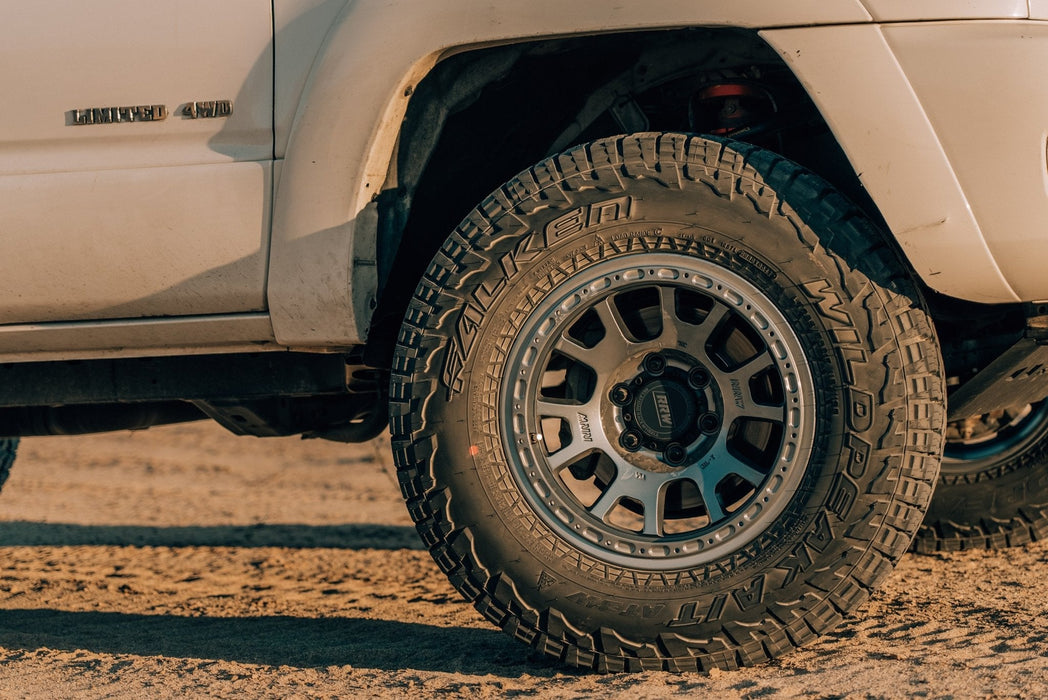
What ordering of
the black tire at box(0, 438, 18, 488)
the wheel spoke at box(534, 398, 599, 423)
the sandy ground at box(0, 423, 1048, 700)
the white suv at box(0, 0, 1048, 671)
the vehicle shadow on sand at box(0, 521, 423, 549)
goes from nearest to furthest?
the white suv at box(0, 0, 1048, 671)
the sandy ground at box(0, 423, 1048, 700)
the wheel spoke at box(534, 398, 599, 423)
the black tire at box(0, 438, 18, 488)
the vehicle shadow on sand at box(0, 521, 423, 549)

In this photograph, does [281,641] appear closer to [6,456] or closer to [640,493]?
[640,493]

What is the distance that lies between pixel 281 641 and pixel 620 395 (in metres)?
1.28

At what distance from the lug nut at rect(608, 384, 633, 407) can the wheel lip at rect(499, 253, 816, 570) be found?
0.11ft

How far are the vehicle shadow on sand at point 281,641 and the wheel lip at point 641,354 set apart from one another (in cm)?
39

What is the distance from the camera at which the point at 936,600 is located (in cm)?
324

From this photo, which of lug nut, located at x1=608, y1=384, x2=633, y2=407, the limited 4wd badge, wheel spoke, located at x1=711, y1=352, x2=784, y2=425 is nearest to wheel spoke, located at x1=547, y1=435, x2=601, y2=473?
lug nut, located at x1=608, y1=384, x2=633, y2=407

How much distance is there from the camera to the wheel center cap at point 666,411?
8.70 ft

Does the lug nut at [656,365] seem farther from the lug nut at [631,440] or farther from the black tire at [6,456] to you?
the black tire at [6,456]

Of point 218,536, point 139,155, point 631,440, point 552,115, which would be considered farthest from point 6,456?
point 631,440

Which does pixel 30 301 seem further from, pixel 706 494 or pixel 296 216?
pixel 706 494

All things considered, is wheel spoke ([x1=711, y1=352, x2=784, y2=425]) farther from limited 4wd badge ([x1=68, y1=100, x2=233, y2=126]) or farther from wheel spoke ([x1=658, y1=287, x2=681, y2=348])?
limited 4wd badge ([x1=68, y1=100, x2=233, y2=126])

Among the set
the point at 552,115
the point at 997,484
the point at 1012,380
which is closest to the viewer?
the point at 1012,380

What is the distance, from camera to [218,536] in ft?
17.0

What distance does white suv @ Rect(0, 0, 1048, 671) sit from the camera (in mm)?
2436
